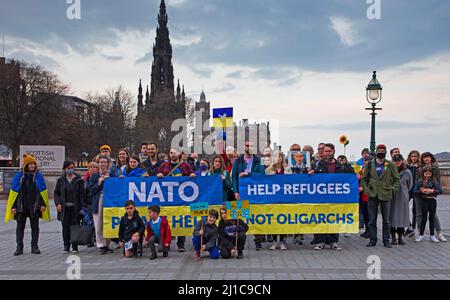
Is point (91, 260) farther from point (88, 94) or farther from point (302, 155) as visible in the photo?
point (88, 94)

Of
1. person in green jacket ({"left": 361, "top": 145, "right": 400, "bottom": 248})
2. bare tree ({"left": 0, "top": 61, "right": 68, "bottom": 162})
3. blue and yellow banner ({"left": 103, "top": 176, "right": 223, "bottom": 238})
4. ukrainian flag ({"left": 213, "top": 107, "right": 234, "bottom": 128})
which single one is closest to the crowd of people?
person in green jacket ({"left": 361, "top": 145, "right": 400, "bottom": 248})

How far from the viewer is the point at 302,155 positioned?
36.5ft

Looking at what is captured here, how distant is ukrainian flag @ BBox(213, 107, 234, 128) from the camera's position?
1005cm

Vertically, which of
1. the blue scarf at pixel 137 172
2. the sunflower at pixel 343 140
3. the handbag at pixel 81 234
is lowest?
the handbag at pixel 81 234

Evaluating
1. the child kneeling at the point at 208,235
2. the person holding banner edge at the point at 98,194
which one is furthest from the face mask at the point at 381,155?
the person holding banner edge at the point at 98,194

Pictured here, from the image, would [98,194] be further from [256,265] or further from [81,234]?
[256,265]

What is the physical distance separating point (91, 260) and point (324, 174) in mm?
4772

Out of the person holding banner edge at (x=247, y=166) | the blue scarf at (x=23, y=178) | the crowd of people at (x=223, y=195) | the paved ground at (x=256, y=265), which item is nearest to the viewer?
the paved ground at (x=256, y=265)

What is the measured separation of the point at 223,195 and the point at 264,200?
0.83m

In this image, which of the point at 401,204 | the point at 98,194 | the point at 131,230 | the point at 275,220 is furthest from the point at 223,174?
the point at 401,204

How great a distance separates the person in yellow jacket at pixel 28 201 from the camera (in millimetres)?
9891

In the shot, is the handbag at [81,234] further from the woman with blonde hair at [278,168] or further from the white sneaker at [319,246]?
the white sneaker at [319,246]

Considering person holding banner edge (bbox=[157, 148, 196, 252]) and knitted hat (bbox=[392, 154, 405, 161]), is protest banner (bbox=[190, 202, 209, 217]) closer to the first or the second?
person holding banner edge (bbox=[157, 148, 196, 252])
